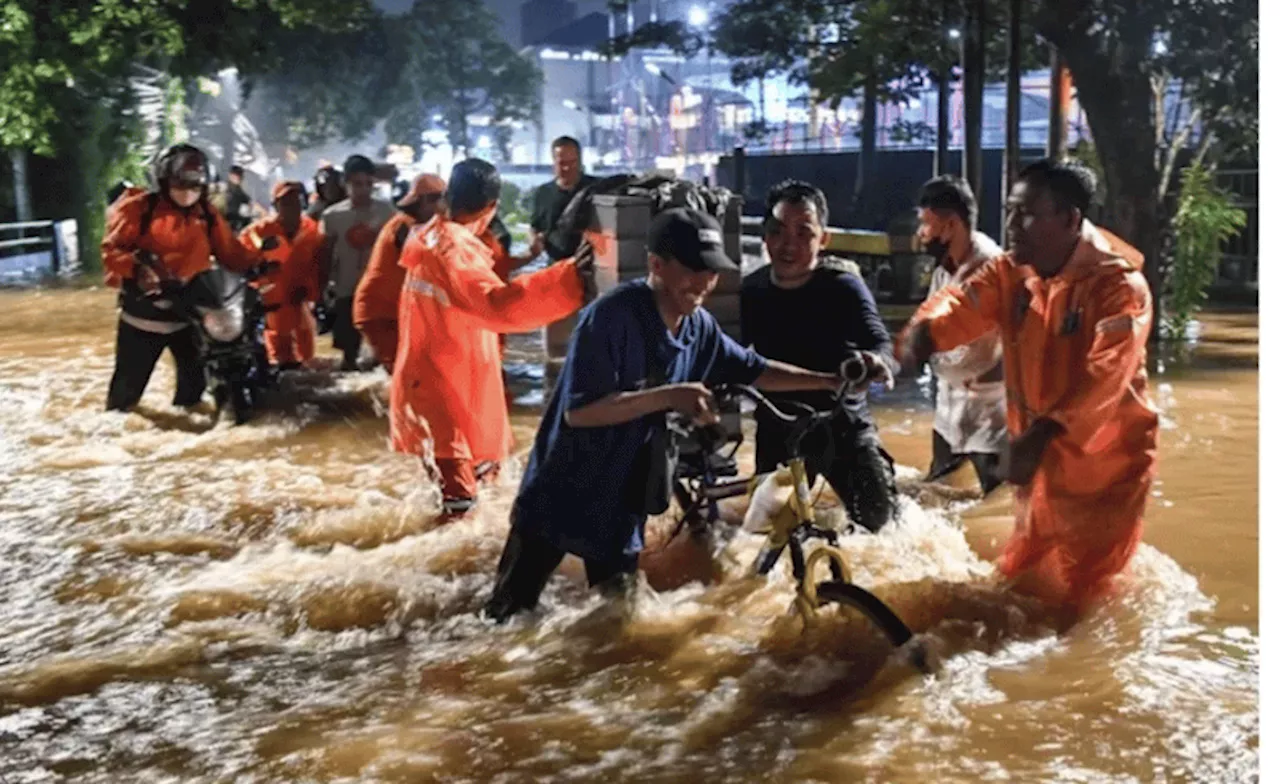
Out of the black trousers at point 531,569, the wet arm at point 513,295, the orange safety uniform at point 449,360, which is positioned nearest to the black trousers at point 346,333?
the orange safety uniform at point 449,360

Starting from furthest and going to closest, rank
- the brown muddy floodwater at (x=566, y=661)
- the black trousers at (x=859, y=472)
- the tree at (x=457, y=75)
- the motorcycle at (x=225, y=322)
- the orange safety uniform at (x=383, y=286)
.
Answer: the tree at (x=457, y=75) < the motorcycle at (x=225, y=322) < the orange safety uniform at (x=383, y=286) < the black trousers at (x=859, y=472) < the brown muddy floodwater at (x=566, y=661)

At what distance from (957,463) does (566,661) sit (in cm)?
335

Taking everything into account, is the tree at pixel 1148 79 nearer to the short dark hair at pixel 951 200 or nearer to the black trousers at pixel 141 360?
the short dark hair at pixel 951 200

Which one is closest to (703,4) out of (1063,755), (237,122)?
(237,122)

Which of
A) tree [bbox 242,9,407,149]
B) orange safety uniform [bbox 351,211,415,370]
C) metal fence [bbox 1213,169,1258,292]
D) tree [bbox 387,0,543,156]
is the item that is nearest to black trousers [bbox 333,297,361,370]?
orange safety uniform [bbox 351,211,415,370]

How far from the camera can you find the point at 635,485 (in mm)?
4633

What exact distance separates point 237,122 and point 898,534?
2288 inches

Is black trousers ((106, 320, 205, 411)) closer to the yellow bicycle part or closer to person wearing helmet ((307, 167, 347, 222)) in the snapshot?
person wearing helmet ((307, 167, 347, 222))

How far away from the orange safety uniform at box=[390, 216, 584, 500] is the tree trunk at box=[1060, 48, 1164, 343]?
365 inches

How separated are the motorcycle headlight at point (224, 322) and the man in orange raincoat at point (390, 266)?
4.74ft

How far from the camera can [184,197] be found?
9.72 meters

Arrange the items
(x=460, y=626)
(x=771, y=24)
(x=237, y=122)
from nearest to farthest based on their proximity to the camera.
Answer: (x=460, y=626) < (x=771, y=24) < (x=237, y=122)

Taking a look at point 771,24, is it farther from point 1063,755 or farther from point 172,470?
point 1063,755

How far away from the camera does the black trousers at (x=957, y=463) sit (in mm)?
7062
